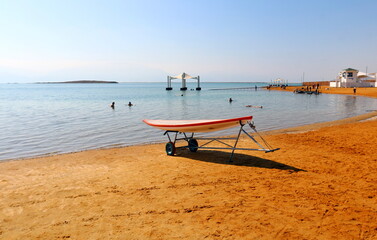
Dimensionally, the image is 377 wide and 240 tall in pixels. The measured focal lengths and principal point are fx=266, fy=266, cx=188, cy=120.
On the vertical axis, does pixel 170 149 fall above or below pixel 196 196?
above

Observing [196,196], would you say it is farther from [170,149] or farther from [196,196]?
[170,149]

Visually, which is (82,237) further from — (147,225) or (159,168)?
(159,168)

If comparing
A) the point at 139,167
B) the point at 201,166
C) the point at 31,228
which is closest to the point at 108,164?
the point at 139,167

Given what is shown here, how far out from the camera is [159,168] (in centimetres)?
747

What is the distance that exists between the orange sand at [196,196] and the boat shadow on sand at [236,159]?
0.03m

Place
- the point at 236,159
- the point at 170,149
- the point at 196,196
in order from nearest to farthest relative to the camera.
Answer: the point at 196,196 → the point at 236,159 → the point at 170,149

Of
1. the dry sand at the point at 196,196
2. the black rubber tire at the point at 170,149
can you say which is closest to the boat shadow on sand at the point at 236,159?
the dry sand at the point at 196,196

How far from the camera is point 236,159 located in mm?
8266

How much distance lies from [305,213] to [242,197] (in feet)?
3.83

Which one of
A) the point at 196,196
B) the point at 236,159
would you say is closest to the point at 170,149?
the point at 236,159

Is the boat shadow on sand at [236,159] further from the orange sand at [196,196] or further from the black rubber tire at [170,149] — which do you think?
the black rubber tire at [170,149]

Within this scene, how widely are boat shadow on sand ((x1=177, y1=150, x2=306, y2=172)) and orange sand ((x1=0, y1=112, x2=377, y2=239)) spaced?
3cm

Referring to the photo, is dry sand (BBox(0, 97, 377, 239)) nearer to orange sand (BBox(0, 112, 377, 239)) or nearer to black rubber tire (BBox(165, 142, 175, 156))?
orange sand (BBox(0, 112, 377, 239))

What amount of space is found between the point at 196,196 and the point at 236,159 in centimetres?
327
